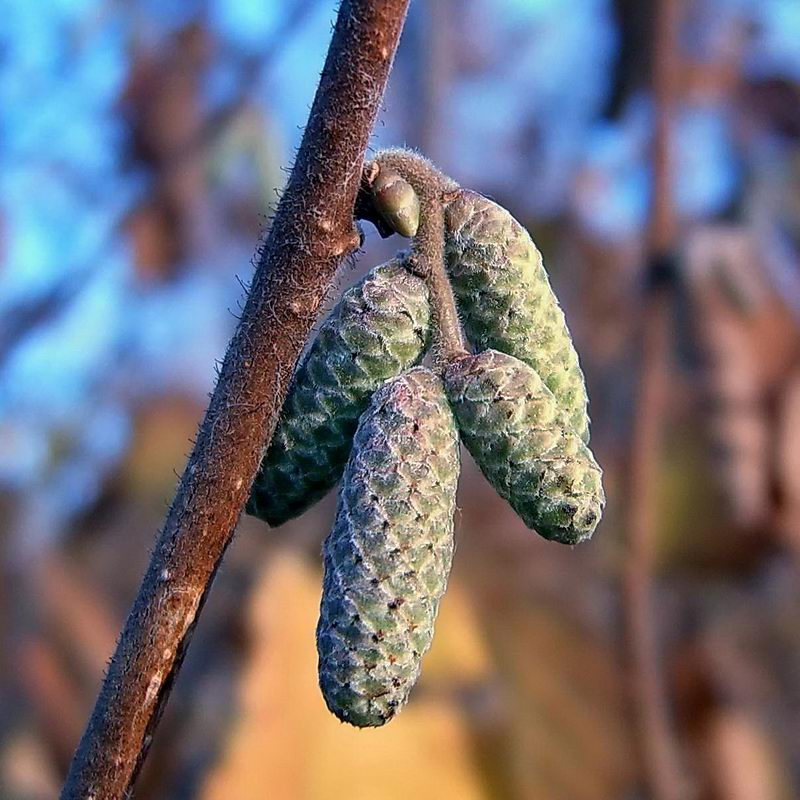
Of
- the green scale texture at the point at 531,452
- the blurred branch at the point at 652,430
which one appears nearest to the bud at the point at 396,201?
the green scale texture at the point at 531,452

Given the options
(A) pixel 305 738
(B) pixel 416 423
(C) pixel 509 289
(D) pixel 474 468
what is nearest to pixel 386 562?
(B) pixel 416 423

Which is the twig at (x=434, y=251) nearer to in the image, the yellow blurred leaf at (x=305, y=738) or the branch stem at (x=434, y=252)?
the branch stem at (x=434, y=252)

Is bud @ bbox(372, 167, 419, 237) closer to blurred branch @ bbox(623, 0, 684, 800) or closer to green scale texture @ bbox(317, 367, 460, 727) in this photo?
green scale texture @ bbox(317, 367, 460, 727)

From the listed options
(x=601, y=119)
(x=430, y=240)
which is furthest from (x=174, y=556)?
(x=601, y=119)

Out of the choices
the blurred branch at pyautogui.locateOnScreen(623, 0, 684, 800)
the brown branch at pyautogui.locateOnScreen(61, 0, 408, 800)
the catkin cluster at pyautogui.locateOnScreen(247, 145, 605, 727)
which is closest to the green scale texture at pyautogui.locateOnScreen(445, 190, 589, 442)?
the catkin cluster at pyautogui.locateOnScreen(247, 145, 605, 727)

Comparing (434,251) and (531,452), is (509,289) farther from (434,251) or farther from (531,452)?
(531,452)
